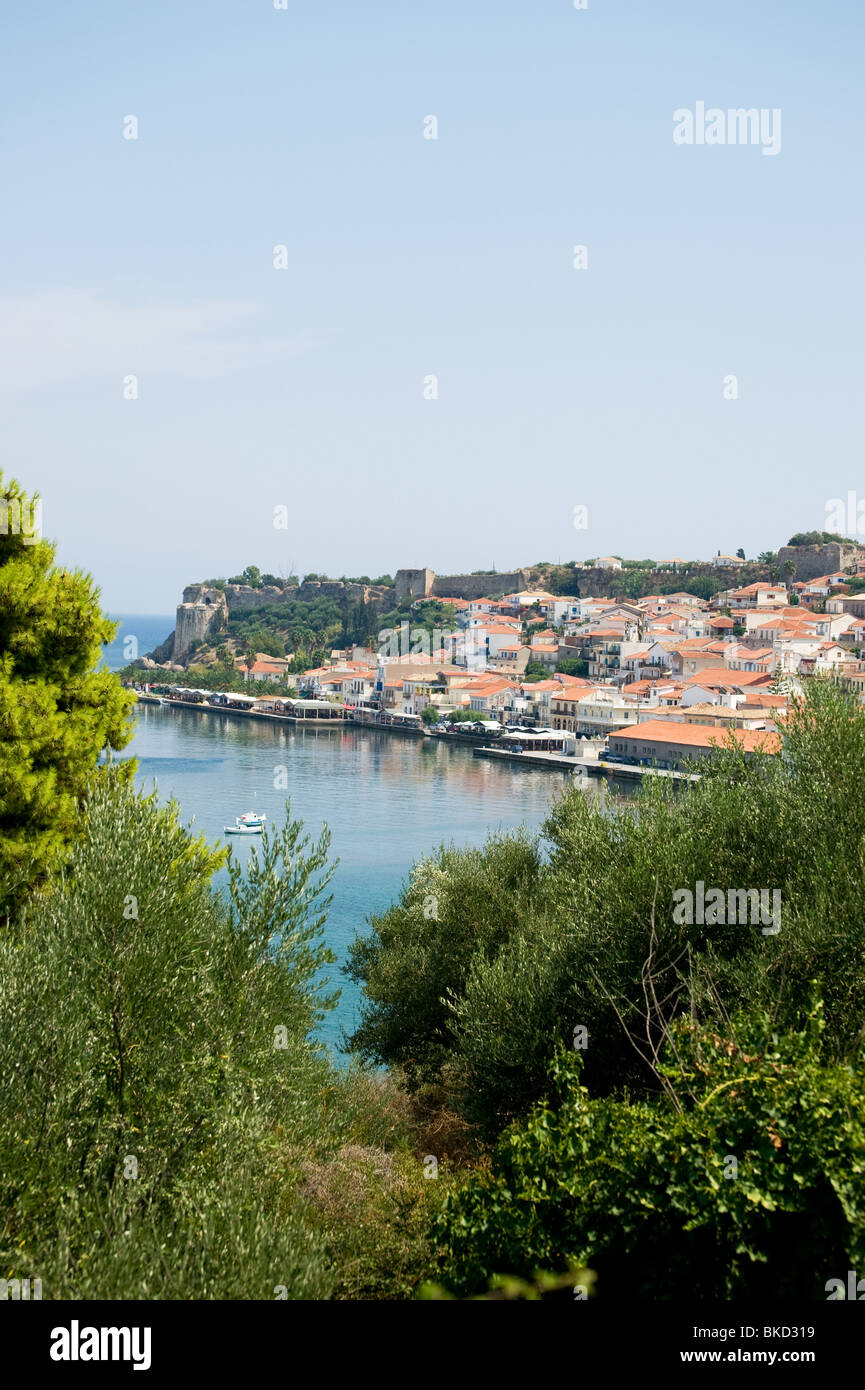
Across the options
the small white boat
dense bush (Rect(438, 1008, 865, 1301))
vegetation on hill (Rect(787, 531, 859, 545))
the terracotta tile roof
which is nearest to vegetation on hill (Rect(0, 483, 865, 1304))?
dense bush (Rect(438, 1008, 865, 1301))

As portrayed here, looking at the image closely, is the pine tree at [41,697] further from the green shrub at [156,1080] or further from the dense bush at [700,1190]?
the dense bush at [700,1190]

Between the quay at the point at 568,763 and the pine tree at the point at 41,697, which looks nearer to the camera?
the pine tree at the point at 41,697

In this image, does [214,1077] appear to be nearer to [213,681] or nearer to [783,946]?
[783,946]

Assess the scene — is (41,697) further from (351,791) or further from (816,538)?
(816,538)

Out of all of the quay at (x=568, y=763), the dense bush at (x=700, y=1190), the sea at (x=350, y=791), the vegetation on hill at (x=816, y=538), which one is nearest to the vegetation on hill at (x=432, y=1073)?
the dense bush at (x=700, y=1190)

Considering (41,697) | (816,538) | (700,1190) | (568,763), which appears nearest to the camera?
(700,1190)

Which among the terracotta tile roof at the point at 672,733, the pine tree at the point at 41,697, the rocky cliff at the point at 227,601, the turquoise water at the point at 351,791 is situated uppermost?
the rocky cliff at the point at 227,601

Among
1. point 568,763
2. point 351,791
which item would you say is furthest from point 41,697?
point 568,763

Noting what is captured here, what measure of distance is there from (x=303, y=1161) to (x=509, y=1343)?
234 cm

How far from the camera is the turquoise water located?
64.8 feet

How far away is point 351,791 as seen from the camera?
29.9 meters

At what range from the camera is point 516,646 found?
192 ft

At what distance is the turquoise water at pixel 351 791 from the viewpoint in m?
19.8

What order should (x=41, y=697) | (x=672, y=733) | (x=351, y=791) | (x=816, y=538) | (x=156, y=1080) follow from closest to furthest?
(x=156, y=1080), (x=41, y=697), (x=351, y=791), (x=672, y=733), (x=816, y=538)
